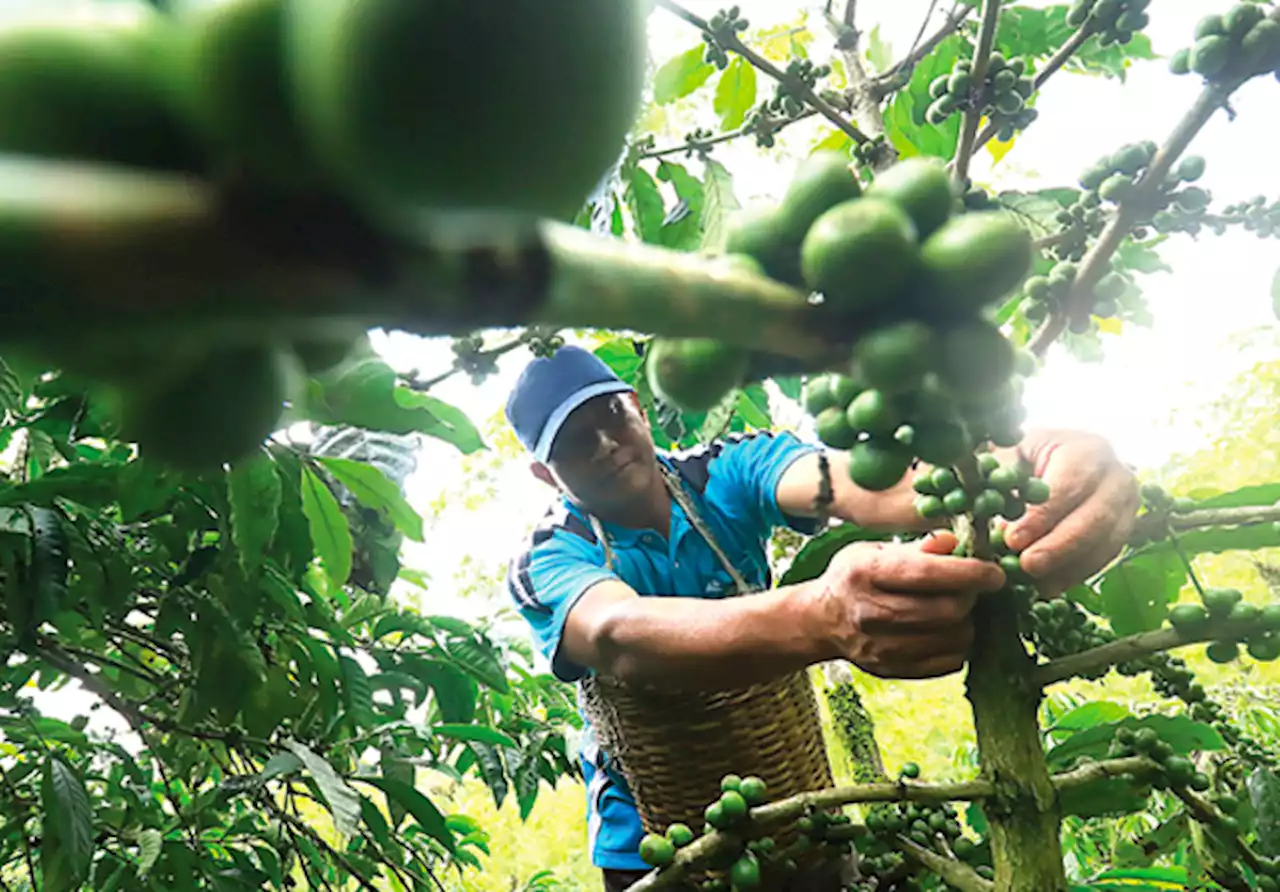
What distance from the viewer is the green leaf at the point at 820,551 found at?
125cm

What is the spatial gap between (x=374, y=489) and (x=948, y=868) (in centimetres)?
72

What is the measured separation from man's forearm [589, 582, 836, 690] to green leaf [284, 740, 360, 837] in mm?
352

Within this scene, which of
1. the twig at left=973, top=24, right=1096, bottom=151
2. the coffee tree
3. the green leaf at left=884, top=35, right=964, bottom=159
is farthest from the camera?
the green leaf at left=884, top=35, right=964, bottom=159

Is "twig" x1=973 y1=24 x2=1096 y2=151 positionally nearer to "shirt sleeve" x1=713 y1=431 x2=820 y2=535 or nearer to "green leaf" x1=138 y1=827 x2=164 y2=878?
"shirt sleeve" x1=713 y1=431 x2=820 y2=535

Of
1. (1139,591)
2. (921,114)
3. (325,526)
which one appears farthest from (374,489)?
(921,114)

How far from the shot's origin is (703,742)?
3.87 feet

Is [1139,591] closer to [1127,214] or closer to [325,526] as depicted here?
[1127,214]

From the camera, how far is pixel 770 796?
1.20 meters

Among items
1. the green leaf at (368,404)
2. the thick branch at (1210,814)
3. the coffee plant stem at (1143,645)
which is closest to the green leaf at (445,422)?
the green leaf at (368,404)

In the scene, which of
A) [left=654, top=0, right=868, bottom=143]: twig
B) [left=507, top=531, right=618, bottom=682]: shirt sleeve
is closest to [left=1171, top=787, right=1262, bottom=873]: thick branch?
[left=654, top=0, right=868, bottom=143]: twig

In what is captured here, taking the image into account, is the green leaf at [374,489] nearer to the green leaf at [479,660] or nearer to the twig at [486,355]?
the twig at [486,355]

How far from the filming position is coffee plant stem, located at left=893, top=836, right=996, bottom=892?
802 millimetres

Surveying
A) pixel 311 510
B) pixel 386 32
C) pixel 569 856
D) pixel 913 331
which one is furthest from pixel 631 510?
pixel 569 856

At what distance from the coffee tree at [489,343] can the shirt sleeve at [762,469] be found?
0.37 ft
